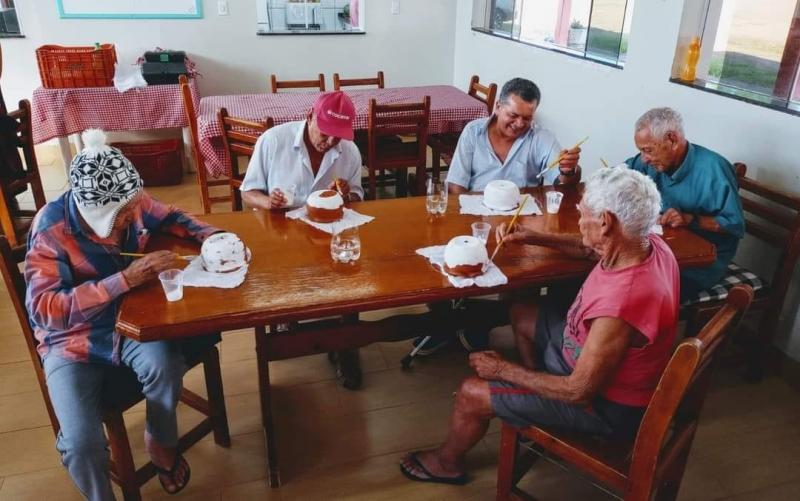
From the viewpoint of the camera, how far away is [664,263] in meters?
1.50

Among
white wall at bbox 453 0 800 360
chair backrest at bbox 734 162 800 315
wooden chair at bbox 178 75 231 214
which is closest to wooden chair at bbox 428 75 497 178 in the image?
white wall at bbox 453 0 800 360

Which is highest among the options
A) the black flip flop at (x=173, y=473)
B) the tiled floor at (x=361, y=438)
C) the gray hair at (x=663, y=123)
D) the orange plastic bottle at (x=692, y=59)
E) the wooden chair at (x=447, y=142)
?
the orange plastic bottle at (x=692, y=59)

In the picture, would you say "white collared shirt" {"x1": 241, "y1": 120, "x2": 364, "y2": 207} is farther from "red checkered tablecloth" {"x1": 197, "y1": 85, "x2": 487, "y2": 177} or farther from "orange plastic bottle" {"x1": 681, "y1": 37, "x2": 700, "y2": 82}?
"orange plastic bottle" {"x1": 681, "y1": 37, "x2": 700, "y2": 82}

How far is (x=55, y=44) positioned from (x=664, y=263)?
16.9 ft

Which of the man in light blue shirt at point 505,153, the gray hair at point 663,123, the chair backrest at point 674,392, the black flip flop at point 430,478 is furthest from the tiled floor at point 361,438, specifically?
the gray hair at point 663,123

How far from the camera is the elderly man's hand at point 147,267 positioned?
153cm

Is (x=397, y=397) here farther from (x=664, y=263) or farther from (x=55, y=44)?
(x=55, y=44)

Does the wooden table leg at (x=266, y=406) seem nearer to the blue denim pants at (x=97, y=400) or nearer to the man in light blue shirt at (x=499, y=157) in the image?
the blue denim pants at (x=97, y=400)

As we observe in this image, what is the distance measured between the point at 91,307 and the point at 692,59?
9.23 feet

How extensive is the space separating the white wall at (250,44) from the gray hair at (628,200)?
4.40 meters

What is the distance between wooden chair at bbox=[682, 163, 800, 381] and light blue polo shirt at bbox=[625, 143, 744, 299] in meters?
0.07

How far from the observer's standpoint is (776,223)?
229 centimetres

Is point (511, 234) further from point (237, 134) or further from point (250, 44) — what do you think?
point (250, 44)

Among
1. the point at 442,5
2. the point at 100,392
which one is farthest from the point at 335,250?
the point at 442,5
